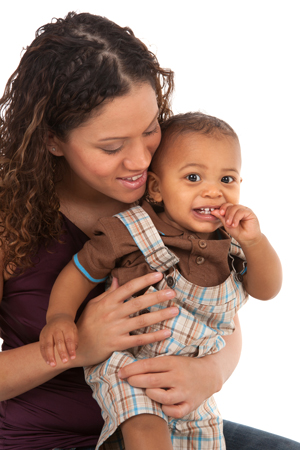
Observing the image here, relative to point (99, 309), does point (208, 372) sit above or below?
below

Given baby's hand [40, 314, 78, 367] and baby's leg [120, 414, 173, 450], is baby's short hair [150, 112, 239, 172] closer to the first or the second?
baby's hand [40, 314, 78, 367]

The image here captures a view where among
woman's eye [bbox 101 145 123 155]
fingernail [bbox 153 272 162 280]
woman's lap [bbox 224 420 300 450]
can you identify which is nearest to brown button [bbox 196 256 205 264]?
fingernail [bbox 153 272 162 280]

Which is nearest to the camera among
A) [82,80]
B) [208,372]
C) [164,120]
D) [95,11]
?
[82,80]

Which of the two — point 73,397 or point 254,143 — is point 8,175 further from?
point 254,143

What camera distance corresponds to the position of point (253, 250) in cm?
163

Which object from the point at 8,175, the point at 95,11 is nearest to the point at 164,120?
the point at 8,175

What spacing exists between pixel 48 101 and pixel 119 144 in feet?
0.80

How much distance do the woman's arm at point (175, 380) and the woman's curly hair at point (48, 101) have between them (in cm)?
50

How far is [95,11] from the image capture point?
3.13 metres

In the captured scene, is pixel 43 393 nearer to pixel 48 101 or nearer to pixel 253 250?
pixel 253 250

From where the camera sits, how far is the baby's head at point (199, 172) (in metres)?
1.62

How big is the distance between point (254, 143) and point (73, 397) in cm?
215

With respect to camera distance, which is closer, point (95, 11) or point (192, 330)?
point (192, 330)

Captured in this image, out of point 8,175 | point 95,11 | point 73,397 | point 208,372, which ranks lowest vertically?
point 73,397
